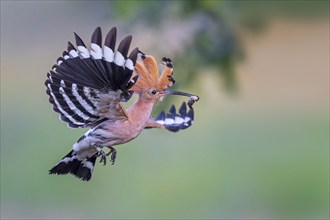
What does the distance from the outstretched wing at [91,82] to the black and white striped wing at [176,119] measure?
1.13ft

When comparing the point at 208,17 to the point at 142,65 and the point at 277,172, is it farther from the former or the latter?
the point at 277,172

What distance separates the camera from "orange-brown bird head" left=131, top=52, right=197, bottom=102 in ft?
8.34

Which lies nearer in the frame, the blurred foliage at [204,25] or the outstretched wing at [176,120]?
the outstretched wing at [176,120]

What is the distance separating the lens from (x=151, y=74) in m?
2.57

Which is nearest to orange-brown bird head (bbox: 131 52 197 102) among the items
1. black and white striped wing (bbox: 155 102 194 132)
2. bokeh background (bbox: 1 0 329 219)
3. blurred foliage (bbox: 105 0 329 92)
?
black and white striped wing (bbox: 155 102 194 132)

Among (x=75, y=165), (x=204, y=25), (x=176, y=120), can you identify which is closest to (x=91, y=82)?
(x=75, y=165)

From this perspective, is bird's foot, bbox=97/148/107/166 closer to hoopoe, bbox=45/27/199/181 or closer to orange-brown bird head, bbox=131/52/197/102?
hoopoe, bbox=45/27/199/181

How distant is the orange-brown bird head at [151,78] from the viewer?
2543 millimetres

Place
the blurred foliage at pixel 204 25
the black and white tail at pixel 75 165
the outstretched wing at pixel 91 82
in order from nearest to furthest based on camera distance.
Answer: the outstretched wing at pixel 91 82 < the black and white tail at pixel 75 165 < the blurred foliage at pixel 204 25

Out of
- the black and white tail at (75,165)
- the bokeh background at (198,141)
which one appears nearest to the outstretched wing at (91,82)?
the black and white tail at (75,165)

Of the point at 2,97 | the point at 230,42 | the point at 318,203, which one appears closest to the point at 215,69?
the point at 230,42

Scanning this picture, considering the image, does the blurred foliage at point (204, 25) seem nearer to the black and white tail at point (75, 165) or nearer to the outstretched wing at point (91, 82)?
the black and white tail at point (75, 165)

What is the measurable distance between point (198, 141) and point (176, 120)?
7.05 meters

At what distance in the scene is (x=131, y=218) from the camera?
28.2ft
